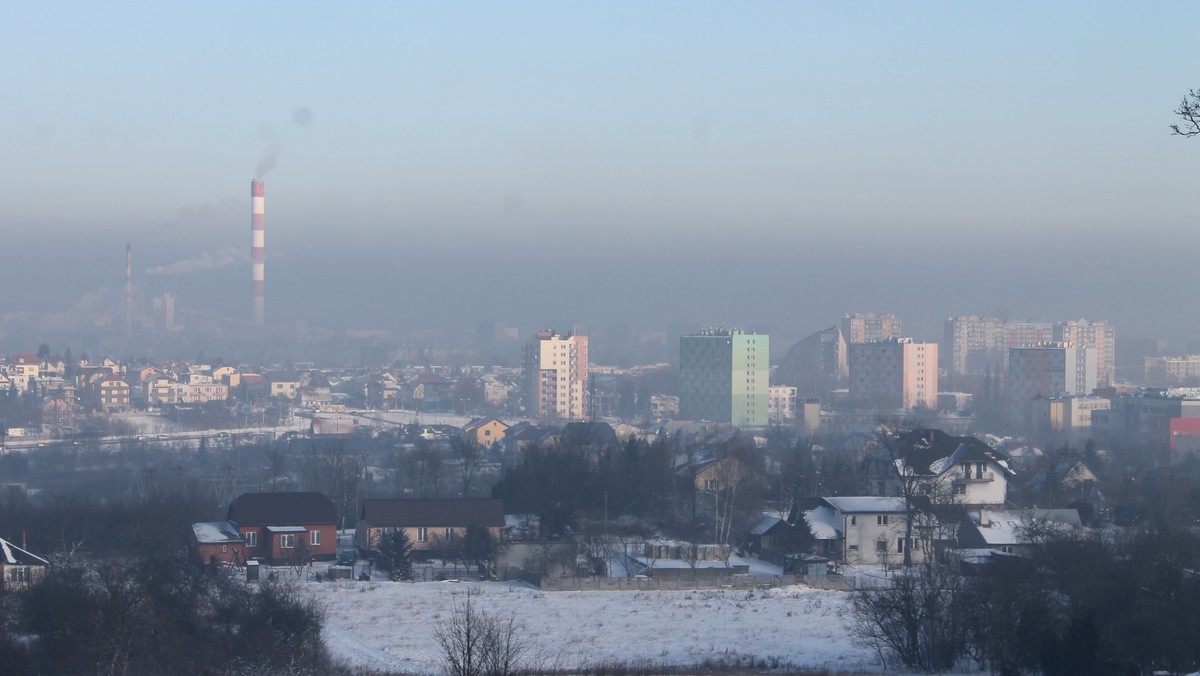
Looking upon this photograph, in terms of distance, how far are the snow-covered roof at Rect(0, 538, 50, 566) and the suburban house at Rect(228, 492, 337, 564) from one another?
3023mm

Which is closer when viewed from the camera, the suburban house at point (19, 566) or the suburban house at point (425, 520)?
the suburban house at point (19, 566)

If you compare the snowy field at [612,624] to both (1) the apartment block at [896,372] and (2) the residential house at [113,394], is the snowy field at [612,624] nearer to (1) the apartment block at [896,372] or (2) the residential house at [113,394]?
(2) the residential house at [113,394]

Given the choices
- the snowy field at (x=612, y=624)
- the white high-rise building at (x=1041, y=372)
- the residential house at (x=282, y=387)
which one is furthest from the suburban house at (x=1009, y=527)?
the residential house at (x=282, y=387)

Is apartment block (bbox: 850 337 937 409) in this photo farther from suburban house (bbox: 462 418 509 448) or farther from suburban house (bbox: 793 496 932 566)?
suburban house (bbox: 793 496 932 566)

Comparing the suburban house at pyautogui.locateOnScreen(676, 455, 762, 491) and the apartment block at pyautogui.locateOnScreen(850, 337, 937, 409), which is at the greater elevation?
the apartment block at pyautogui.locateOnScreen(850, 337, 937, 409)

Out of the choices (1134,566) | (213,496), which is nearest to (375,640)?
(1134,566)

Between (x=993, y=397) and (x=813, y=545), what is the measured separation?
40.0 metres

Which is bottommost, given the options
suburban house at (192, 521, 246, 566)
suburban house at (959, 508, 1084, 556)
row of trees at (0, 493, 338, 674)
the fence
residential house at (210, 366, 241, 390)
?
the fence

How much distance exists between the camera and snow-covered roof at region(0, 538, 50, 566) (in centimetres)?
1485

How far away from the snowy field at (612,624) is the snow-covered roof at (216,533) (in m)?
2.22

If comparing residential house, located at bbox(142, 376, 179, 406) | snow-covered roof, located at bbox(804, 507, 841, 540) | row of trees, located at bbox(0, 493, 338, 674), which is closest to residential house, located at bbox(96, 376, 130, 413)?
residential house, located at bbox(142, 376, 179, 406)

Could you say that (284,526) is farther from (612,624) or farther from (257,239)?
(257,239)

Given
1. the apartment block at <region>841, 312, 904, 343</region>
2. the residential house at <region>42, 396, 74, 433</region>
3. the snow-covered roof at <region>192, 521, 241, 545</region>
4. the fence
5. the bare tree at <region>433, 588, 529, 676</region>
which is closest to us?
the bare tree at <region>433, 588, 529, 676</region>

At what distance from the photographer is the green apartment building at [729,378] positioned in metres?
52.1
